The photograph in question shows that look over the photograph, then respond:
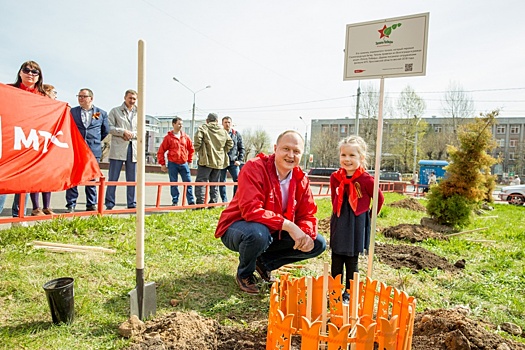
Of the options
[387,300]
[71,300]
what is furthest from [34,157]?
[387,300]

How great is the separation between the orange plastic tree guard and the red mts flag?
281 centimetres

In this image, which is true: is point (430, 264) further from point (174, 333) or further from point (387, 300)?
point (174, 333)

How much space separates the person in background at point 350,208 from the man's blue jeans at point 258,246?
0.22 metres

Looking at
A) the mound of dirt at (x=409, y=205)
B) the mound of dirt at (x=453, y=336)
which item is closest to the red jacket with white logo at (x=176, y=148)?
the mound of dirt at (x=453, y=336)

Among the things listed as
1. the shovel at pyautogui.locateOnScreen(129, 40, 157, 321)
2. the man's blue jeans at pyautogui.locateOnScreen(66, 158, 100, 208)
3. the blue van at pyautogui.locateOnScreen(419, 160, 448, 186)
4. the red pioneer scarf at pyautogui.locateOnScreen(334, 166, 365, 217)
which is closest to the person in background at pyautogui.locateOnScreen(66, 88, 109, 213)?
the man's blue jeans at pyautogui.locateOnScreen(66, 158, 100, 208)

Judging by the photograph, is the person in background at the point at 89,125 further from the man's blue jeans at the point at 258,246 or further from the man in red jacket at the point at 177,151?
the man's blue jeans at the point at 258,246

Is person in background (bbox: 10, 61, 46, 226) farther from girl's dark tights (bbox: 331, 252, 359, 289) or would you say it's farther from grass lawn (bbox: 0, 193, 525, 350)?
girl's dark tights (bbox: 331, 252, 359, 289)

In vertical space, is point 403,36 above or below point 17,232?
above

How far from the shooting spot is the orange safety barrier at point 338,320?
159cm

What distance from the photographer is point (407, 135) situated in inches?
1831

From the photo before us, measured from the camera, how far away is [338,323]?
8.08 ft

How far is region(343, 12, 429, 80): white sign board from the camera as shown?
3.10m

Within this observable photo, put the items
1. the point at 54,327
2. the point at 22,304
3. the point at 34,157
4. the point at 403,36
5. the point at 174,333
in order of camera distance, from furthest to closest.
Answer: the point at 34,157 < the point at 403,36 < the point at 22,304 < the point at 54,327 < the point at 174,333

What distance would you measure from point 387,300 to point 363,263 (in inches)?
98.7
